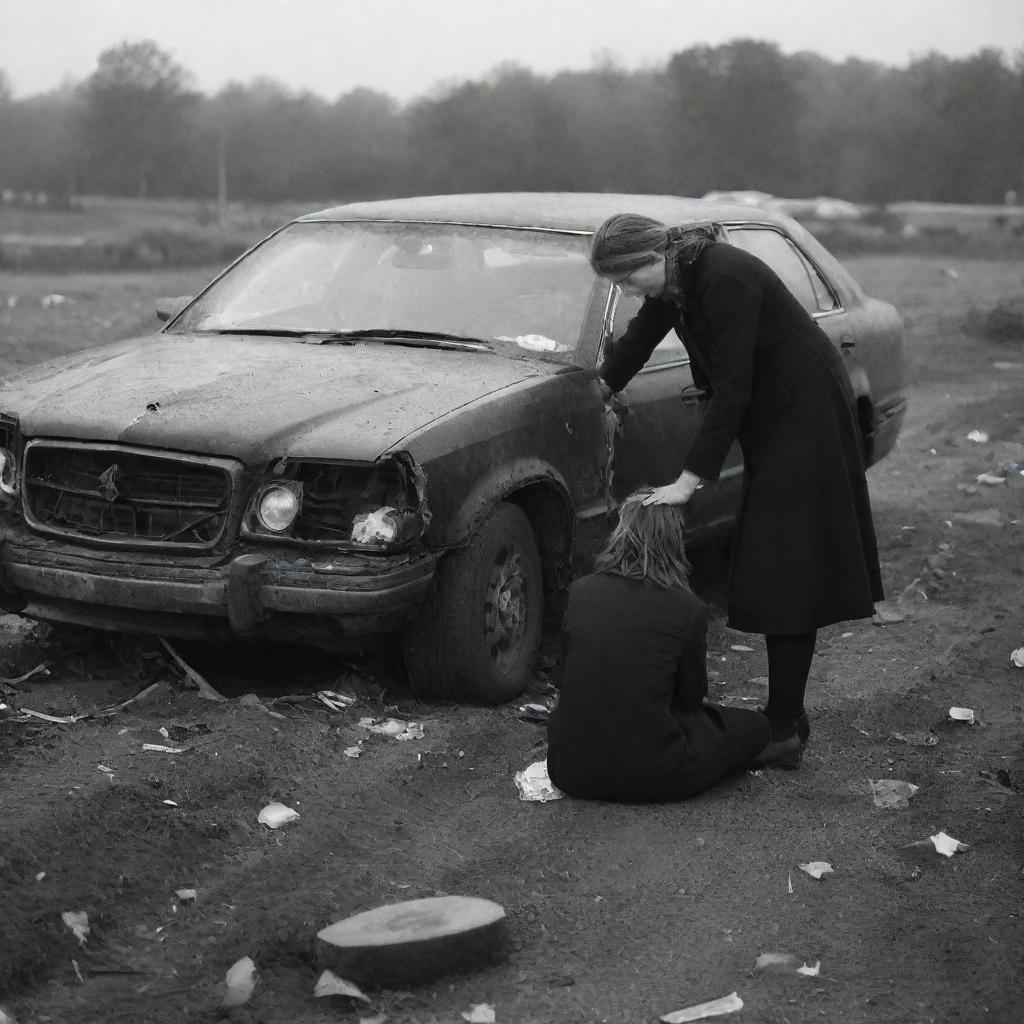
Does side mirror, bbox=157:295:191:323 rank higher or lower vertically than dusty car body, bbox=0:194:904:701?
higher

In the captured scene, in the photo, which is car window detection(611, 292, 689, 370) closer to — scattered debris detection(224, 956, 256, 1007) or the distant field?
scattered debris detection(224, 956, 256, 1007)

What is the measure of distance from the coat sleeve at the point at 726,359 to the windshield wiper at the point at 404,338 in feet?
4.37

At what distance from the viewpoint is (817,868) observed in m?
3.86

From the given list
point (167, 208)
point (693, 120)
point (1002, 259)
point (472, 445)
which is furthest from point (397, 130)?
point (472, 445)

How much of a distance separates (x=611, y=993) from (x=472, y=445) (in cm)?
196

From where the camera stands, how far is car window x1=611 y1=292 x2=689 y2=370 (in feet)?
18.0

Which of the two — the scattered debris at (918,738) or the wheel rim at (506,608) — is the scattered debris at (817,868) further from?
the wheel rim at (506,608)

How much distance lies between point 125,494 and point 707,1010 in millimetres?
2473

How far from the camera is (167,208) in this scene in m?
32.2

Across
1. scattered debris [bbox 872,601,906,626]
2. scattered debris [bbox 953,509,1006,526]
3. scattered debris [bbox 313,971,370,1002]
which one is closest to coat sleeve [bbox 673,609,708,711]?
scattered debris [bbox 313,971,370,1002]

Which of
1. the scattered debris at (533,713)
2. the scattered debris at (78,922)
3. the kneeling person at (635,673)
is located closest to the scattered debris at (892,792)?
the kneeling person at (635,673)

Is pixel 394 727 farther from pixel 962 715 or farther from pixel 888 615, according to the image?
pixel 888 615

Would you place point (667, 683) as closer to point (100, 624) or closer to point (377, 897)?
point (377, 897)

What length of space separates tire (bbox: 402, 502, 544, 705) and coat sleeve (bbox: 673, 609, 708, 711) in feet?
2.72
